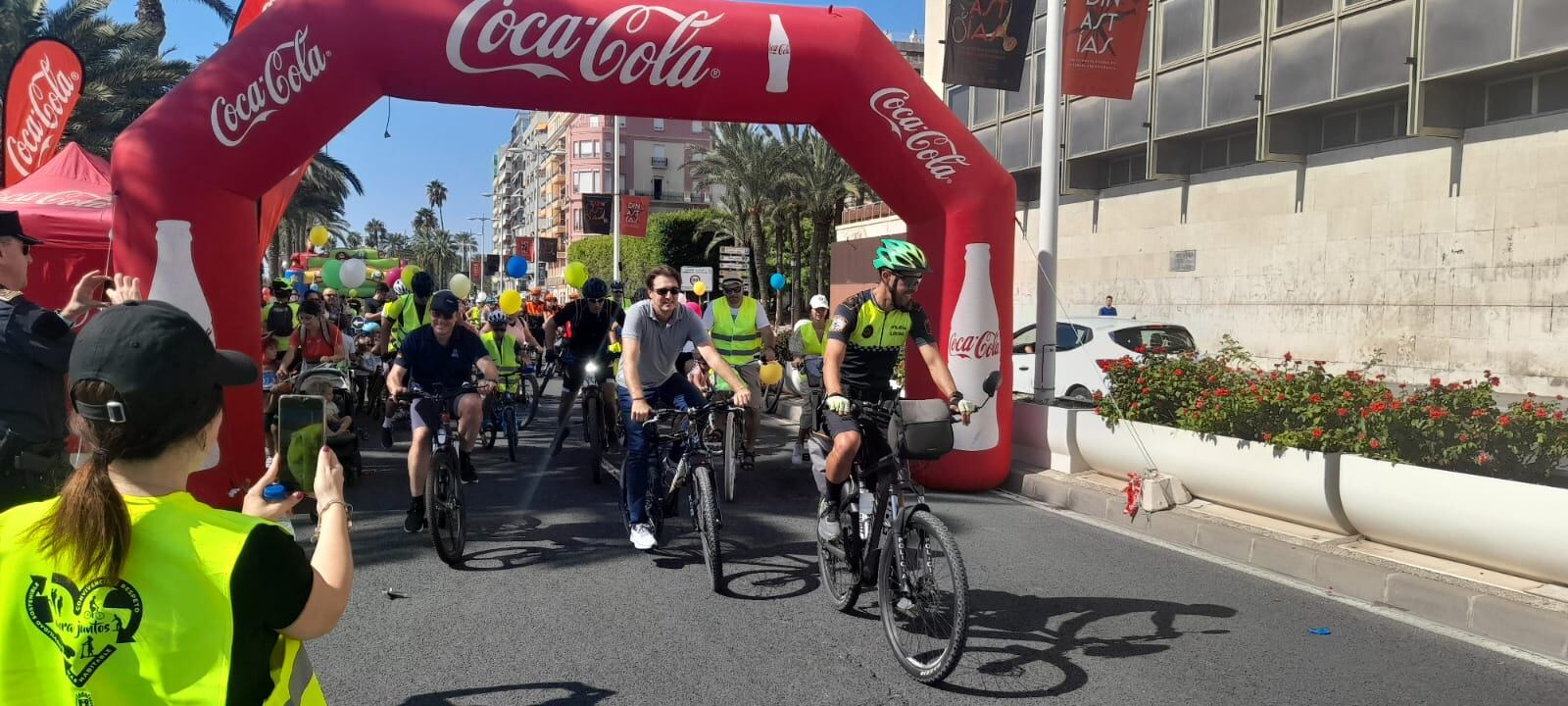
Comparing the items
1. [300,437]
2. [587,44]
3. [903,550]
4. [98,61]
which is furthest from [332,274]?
[300,437]

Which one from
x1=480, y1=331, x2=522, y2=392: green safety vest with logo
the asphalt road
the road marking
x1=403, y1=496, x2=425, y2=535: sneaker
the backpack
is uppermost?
the backpack

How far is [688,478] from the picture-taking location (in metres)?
6.20

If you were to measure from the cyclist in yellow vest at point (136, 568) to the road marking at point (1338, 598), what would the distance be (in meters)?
5.11

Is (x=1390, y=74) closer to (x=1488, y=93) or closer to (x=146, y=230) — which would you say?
(x=1488, y=93)

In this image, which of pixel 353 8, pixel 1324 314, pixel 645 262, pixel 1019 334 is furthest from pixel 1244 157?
pixel 645 262

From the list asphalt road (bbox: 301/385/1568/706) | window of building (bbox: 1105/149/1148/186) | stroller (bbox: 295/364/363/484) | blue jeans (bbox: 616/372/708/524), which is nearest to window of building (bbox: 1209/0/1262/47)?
window of building (bbox: 1105/149/1148/186)

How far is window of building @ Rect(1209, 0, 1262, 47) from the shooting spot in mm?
21328

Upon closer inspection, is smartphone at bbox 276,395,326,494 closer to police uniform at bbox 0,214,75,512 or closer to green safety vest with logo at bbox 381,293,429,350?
police uniform at bbox 0,214,75,512

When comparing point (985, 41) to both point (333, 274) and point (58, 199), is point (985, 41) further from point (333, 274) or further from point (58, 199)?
point (333, 274)

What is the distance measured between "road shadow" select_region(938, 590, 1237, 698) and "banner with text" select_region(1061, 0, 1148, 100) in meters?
5.73

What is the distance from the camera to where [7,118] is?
10.6m

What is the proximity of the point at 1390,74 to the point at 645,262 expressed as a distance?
151 feet

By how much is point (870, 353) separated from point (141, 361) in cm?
412

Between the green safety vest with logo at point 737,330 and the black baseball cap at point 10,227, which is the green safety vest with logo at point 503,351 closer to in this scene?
the green safety vest with logo at point 737,330
